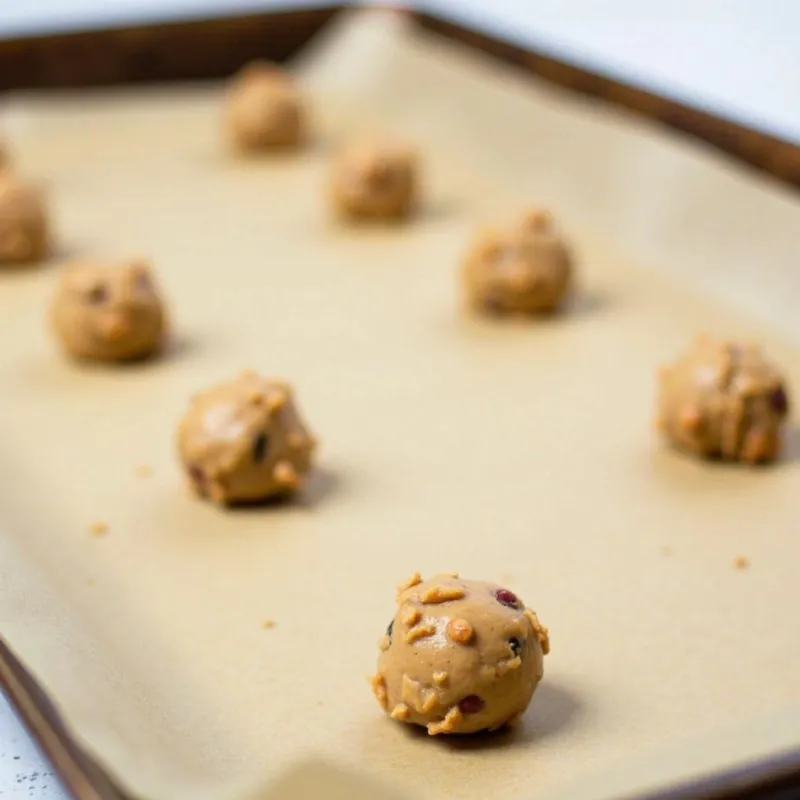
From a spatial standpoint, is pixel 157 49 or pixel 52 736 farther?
pixel 157 49

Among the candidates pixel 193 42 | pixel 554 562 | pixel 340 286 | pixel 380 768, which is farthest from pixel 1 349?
pixel 193 42

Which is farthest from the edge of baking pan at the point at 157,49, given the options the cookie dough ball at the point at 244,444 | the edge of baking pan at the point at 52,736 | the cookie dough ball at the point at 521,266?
the edge of baking pan at the point at 52,736

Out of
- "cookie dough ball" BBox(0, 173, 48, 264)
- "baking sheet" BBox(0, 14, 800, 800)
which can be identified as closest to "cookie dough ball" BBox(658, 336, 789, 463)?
"baking sheet" BBox(0, 14, 800, 800)

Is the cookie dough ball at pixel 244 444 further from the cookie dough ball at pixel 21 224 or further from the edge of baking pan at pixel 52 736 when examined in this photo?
the cookie dough ball at pixel 21 224

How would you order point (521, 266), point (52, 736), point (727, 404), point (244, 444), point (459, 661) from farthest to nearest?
point (521, 266), point (727, 404), point (244, 444), point (459, 661), point (52, 736)

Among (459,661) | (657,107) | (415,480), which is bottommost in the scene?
(415,480)

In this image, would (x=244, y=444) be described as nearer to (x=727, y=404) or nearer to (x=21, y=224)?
(x=727, y=404)

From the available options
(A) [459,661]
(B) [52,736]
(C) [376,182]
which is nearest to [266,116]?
(C) [376,182]

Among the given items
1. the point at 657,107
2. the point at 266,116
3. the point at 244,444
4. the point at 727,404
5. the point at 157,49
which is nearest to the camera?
the point at 244,444
